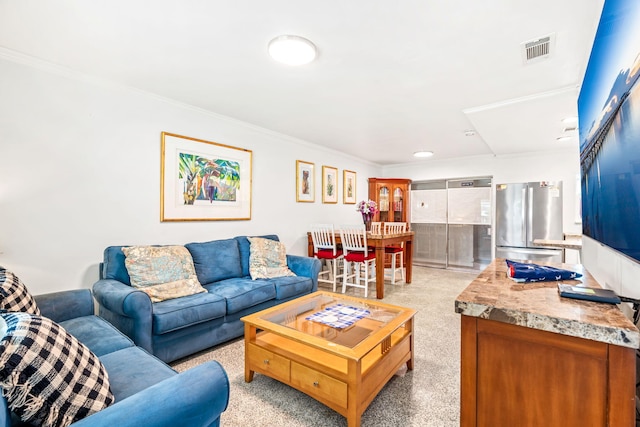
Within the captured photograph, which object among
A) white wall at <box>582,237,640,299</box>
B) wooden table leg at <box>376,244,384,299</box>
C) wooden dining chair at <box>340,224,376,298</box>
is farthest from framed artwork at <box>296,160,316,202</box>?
white wall at <box>582,237,640,299</box>

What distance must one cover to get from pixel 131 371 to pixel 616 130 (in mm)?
2169

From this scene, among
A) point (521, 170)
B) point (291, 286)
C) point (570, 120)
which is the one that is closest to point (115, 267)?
point (291, 286)

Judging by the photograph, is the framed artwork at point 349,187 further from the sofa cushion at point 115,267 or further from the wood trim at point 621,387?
the wood trim at point 621,387

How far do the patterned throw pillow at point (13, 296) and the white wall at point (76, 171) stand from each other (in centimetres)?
78

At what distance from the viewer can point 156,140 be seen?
305 cm

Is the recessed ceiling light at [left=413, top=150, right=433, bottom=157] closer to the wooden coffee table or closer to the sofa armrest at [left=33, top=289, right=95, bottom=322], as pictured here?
the wooden coffee table

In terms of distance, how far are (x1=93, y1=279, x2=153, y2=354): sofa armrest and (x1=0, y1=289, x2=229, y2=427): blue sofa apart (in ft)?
0.98

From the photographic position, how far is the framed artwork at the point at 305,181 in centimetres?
473

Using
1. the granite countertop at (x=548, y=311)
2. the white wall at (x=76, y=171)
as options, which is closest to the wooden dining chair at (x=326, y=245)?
the white wall at (x=76, y=171)

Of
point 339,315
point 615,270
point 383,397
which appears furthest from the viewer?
point 339,315

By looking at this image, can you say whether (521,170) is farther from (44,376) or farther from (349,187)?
(44,376)

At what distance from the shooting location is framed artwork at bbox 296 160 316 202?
4.73 metres

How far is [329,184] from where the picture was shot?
5445 millimetres

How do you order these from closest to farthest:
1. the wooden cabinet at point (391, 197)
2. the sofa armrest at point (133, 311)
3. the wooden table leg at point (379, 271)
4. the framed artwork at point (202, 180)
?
the sofa armrest at point (133, 311)
the framed artwork at point (202, 180)
the wooden table leg at point (379, 271)
the wooden cabinet at point (391, 197)
